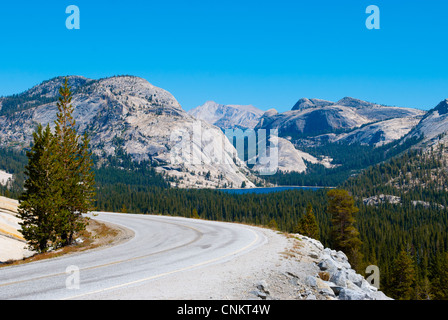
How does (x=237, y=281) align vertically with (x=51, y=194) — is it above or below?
below

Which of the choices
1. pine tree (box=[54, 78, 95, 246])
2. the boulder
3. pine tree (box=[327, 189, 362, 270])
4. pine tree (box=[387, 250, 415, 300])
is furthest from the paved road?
pine tree (box=[387, 250, 415, 300])

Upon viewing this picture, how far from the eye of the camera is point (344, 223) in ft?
177

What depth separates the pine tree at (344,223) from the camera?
52938 mm

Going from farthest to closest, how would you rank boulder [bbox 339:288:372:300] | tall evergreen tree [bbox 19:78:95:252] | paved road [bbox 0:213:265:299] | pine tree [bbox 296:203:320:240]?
pine tree [bbox 296:203:320:240] → tall evergreen tree [bbox 19:78:95:252] → boulder [bbox 339:288:372:300] → paved road [bbox 0:213:265:299]

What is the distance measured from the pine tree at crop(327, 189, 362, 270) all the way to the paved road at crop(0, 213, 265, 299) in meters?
30.8

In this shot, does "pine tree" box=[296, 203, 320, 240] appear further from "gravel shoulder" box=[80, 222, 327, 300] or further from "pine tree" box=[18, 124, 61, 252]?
"pine tree" box=[18, 124, 61, 252]

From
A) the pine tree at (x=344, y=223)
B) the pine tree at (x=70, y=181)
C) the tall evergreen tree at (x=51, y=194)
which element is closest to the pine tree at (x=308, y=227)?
the pine tree at (x=344, y=223)

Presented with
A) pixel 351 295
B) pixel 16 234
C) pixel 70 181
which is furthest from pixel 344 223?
pixel 16 234

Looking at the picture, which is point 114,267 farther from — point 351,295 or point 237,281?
point 351,295

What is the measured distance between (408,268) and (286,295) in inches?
2393

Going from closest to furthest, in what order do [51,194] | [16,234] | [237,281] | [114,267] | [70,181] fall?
[237,281] < [114,267] < [51,194] < [70,181] < [16,234]

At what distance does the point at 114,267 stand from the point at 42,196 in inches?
626

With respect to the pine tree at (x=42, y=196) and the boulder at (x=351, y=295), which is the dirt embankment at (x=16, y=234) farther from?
the boulder at (x=351, y=295)

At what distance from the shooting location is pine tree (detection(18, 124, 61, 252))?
27391mm
